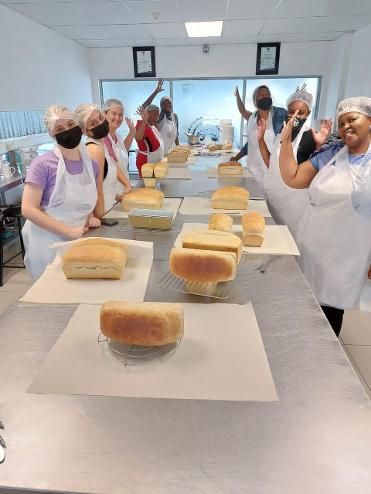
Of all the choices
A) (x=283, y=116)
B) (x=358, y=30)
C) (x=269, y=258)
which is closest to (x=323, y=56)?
(x=358, y=30)

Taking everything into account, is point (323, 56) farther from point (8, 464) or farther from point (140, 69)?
point (8, 464)

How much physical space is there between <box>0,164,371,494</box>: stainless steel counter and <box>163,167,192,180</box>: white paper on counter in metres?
2.17

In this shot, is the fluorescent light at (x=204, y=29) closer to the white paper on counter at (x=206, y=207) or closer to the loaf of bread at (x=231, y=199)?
the white paper on counter at (x=206, y=207)

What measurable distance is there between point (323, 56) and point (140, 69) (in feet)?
11.3

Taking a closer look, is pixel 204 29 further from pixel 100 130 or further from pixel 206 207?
pixel 206 207

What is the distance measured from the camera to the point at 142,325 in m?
0.74

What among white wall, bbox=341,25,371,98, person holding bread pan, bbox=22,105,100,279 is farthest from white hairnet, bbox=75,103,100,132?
white wall, bbox=341,25,371,98

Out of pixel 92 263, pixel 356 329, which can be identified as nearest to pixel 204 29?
pixel 356 329

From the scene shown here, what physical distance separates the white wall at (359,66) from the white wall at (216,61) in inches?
36.4

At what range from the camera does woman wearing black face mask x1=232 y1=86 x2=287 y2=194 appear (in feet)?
9.48

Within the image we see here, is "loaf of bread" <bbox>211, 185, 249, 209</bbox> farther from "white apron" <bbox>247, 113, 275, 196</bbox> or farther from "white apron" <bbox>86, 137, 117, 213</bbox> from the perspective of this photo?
"white apron" <bbox>247, 113, 275, 196</bbox>

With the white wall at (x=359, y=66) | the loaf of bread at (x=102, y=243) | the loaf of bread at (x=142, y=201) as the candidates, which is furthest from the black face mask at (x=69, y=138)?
the white wall at (x=359, y=66)

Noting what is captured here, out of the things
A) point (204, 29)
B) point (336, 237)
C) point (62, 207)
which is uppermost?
point (204, 29)

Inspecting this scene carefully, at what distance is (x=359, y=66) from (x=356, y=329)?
4.50 meters
